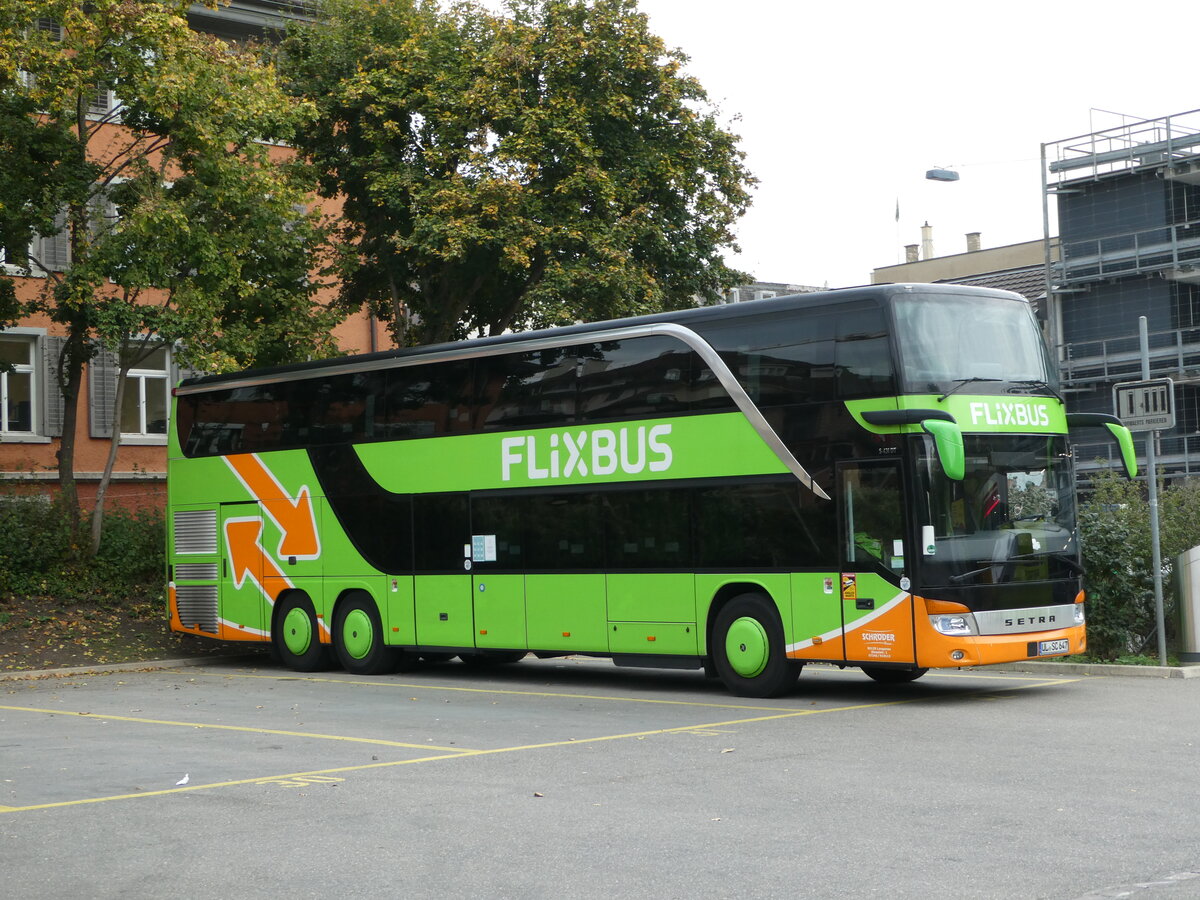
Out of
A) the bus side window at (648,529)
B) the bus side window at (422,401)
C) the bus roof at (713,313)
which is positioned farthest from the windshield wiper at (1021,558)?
the bus side window at (422,401)

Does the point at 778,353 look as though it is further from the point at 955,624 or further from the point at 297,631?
the point at 297,631

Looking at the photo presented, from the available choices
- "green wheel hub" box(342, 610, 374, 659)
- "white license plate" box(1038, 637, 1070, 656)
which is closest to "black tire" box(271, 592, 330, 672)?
"green wheel hub" box(342, 610, 374, 659)

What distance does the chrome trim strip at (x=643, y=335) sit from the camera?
16.0m

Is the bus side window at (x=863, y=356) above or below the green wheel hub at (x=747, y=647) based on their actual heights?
above

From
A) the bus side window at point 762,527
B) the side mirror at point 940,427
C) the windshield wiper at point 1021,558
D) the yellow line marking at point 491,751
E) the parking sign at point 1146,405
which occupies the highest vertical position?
the parking sign at point 1146,405

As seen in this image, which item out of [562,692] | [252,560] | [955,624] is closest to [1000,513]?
[955,624]

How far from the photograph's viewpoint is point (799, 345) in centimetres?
1592

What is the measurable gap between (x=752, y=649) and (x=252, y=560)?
29.5ft

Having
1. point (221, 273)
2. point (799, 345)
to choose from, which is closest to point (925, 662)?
point (799, 345)

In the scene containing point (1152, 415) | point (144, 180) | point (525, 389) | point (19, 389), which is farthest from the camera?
point (19, 389)

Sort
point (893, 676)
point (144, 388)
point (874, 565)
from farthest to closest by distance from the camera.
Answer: point (144, 388) → point (893, 676) → point (874, 565)

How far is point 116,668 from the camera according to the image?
22578 millimetres

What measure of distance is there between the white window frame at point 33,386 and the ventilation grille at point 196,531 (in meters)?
11.8

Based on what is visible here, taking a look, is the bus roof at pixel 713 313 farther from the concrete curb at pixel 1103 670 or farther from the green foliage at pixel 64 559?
the green foliage at pixel 64 559
